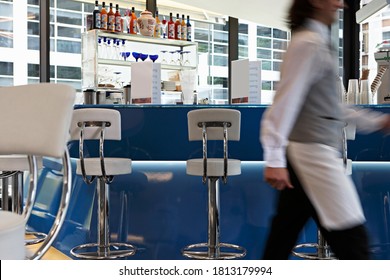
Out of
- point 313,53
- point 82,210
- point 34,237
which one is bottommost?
point 34,237

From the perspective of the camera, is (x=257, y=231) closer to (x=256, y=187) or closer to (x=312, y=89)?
(x=256, y=187)

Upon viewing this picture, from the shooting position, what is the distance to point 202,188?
11.5ft

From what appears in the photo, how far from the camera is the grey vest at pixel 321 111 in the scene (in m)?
→ 1.61

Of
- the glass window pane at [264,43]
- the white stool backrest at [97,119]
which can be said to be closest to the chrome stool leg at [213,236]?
the white stool backrest at [97,119]

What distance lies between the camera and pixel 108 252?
10.3 feet

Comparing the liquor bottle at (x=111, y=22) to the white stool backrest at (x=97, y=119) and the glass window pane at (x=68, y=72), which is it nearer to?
the glass window pane at (x=68, y=72)

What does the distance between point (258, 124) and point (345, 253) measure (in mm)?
2038

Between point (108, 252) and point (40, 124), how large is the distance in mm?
1666

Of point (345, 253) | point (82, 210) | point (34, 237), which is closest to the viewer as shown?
point (345, 253)

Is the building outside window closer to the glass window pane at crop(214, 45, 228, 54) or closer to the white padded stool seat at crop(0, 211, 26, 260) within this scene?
the glass window pane at crop(214, 45, 228, 54)

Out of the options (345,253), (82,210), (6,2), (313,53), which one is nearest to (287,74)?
(313,53)

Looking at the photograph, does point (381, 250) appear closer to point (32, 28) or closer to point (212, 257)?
point (212, 257)

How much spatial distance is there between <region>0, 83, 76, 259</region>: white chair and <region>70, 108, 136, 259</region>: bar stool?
1126mm

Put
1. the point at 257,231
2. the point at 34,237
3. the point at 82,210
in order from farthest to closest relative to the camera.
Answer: the point at 34,237 < the point at 82,210 < the point at 257,231
